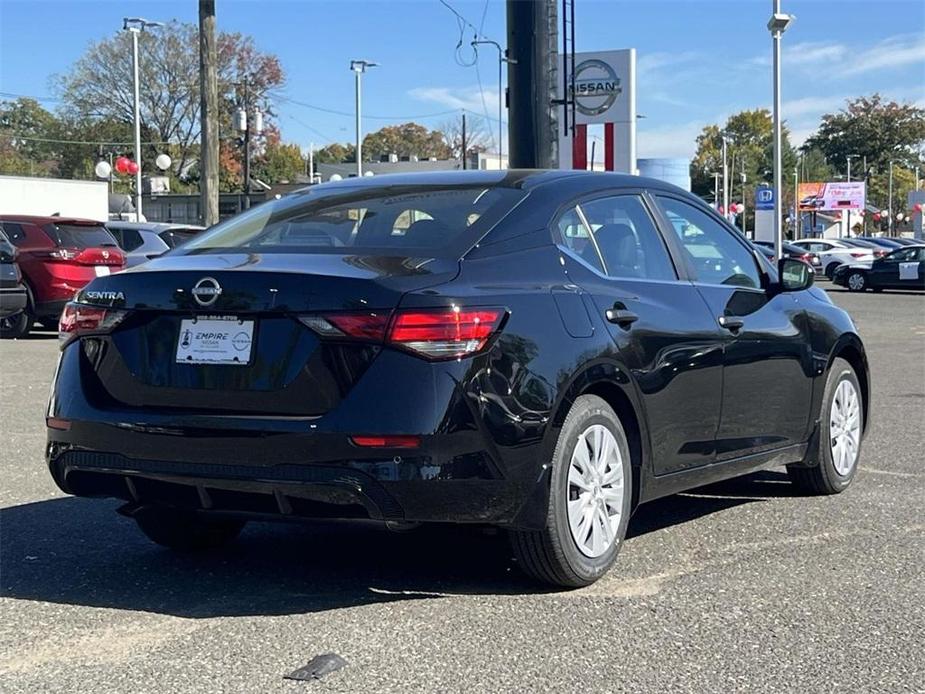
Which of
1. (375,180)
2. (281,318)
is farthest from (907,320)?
(281,318)

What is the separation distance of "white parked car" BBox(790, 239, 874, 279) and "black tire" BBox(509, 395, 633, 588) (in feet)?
113

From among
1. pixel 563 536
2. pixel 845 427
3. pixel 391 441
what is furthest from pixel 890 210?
pixel 391 441

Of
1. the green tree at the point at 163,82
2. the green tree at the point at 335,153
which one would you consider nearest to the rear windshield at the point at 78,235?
the green tree at the point at 163,82

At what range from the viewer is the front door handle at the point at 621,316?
456 cm

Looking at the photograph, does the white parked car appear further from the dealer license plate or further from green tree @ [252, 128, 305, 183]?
green tree @ [252, 128, 305, 183]

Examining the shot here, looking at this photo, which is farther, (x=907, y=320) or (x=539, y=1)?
(x=907, y=320)

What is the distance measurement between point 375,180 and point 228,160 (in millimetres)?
76074

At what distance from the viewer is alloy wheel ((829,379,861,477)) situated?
6.27m

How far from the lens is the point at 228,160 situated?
259ft

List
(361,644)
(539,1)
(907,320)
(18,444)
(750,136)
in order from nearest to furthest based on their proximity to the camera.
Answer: (361,644) → (18,444) → (539,1) → (907,320) → (750,136)

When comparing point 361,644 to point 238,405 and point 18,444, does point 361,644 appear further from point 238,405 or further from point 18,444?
point 18,444

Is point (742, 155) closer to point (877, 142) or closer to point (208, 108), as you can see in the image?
point (877, 142)

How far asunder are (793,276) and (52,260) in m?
12.2

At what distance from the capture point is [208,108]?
20.8 metres
